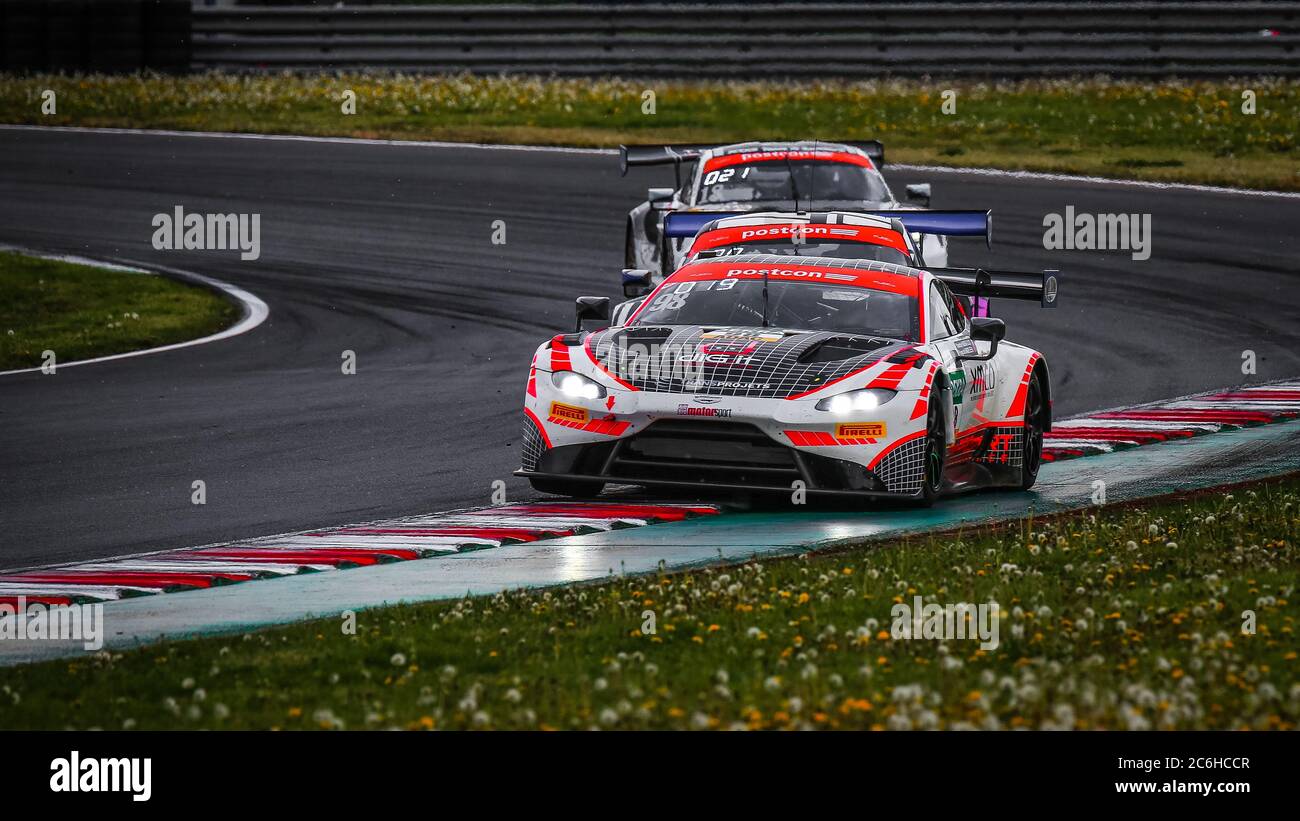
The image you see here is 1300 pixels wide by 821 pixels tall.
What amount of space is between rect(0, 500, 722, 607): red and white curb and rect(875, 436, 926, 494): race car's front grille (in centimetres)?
99

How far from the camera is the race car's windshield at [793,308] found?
11.6 metres

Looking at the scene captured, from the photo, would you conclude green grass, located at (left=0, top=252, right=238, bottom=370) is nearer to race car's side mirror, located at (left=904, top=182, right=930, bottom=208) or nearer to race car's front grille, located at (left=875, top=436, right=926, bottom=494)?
race car's side mirror, located at (left=904, top=182, right=930, bottom=208)

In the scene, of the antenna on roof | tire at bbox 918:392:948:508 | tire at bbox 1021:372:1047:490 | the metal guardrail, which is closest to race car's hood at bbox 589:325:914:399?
tire at bbox 918:392:948:508

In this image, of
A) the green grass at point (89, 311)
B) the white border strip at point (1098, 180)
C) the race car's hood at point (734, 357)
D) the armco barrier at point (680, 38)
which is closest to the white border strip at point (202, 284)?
the green grass at point (89, 311)

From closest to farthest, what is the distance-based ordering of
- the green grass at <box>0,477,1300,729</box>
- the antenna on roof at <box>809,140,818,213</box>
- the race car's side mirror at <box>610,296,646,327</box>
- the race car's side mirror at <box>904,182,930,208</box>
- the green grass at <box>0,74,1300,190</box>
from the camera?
the green grass at <box>0,477,1300,729</box>
the race car's side mirror at <box>610,296,646,327</box>
the antenna on roof at <box>809,140,818,213</box>
the race car's side mirror at <box>904,182,930,208</box>
the green grass at <box>0,74,1300,190</box>

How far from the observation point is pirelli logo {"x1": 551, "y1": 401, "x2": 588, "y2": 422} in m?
10.8

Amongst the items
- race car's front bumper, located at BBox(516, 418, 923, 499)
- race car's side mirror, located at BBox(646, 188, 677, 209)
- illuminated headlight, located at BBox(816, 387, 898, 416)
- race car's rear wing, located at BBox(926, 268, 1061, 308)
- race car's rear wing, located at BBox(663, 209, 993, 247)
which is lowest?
race car's front bumper, located at BBox(516, 418, 923, 499)

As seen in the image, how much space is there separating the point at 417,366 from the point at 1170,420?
593 centimetres

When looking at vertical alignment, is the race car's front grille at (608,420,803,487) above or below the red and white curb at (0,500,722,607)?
above

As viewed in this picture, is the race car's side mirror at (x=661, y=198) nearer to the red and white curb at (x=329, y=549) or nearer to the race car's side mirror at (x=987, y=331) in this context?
the race car's side mirror at (x=987, y=331)

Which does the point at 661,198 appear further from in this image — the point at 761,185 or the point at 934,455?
the point at 934,455

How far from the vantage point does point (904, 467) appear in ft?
35.1

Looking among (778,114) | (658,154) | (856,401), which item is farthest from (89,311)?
(778,114)

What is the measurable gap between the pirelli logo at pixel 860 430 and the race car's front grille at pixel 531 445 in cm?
165
